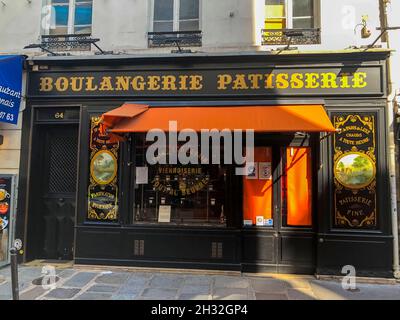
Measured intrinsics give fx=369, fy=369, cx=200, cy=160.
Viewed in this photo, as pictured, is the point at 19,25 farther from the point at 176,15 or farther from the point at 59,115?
the point at 176,15

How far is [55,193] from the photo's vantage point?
7.58m

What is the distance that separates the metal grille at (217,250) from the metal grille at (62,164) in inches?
122

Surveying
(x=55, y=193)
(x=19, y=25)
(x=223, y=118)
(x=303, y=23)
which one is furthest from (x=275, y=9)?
(x=55, y=193)

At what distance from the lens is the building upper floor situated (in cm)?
685

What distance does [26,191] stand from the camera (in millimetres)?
7262

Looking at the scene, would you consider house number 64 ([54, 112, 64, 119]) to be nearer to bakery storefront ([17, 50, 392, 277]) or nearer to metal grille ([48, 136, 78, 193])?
bakery storefront ([17, 50, 392, 277])

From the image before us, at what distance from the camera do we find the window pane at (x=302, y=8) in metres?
7.17

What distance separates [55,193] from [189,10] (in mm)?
4620

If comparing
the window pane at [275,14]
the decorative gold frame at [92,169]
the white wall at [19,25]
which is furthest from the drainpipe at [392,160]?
the white wall at [19,25]

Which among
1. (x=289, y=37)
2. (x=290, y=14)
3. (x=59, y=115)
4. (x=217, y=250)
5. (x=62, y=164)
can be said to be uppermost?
(x=290, y=14)

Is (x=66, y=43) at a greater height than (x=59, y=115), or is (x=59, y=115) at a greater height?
(x=66, y=43)

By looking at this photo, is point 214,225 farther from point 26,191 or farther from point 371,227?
Result: point 26,191

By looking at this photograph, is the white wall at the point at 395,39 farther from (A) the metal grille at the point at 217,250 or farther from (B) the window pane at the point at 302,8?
(A) the metal grille at the point at 217,250
